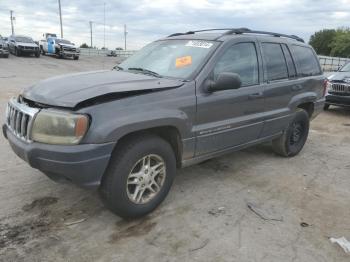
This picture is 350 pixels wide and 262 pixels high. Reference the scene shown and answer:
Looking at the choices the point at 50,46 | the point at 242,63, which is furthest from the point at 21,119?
the point at 50,46

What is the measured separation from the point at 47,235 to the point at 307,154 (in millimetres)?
4557

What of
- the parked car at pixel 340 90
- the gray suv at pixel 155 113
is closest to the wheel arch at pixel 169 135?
the gray suv at pixel 155 113

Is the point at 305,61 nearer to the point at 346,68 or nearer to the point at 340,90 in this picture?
the point at 340,90

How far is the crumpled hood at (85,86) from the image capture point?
3240 millimetres

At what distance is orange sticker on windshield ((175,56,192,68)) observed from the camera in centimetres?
418

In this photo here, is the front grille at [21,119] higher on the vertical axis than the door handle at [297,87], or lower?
lower

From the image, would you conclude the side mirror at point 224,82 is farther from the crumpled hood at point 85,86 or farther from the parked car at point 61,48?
the parked car at point 61,48

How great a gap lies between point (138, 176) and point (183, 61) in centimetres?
147

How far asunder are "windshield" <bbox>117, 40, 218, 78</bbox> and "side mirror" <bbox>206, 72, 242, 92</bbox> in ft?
0.95

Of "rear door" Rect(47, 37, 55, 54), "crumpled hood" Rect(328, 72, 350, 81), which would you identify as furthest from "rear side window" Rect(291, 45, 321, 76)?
"rear door" Rect(47, 37, 55, 54)

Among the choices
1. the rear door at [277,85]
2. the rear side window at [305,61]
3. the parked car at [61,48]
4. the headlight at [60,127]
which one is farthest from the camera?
the parked car at [61,48]

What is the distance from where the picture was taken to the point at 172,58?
14.3 ft

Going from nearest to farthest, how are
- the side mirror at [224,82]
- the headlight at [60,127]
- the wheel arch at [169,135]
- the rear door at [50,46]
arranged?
the headlight at [60,127] < the wheel arch at [169,135] < the side mirror at [224,82] < the rear door at [50,46]

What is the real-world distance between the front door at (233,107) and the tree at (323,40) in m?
99.7
